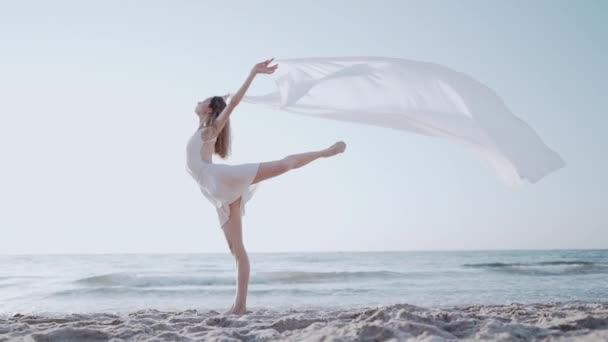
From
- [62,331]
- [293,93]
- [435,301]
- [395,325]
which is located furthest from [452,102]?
[435,301]

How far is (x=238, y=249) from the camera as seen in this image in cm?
442

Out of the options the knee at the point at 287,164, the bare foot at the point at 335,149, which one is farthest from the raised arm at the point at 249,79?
the bare foot at the point at 335,149

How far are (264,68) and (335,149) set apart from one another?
0.95 metres

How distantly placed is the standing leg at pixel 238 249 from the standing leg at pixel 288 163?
12.7 inches

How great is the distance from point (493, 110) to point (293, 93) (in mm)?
1817

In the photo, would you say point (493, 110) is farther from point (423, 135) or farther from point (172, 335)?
point (172, 335)

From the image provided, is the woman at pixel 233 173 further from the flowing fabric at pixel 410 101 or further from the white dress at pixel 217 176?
the flowing fabric at pixel 410 101

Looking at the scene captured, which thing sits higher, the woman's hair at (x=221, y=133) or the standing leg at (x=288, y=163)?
the woman's hair at (x=221, y=133)

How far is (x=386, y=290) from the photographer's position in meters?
Result: 10.3

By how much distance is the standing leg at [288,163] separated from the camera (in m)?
4.38

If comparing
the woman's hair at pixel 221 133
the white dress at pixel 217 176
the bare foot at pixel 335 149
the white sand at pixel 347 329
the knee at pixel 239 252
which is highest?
the woman's hair at pixel 221 133

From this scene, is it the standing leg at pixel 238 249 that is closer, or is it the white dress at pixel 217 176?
the white dress at pixel 217 176

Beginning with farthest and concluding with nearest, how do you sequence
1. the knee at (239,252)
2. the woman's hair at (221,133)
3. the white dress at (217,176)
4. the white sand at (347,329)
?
the woman's hair at (221,133) < the knee at (239,252) < the white dress at (217,176) < the white sand at (347,329)

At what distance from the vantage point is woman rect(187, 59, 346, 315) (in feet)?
14.2
